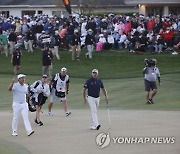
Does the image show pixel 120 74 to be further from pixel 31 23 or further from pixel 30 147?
pixel 30 147

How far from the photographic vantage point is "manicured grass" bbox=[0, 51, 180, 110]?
2800 centimetres

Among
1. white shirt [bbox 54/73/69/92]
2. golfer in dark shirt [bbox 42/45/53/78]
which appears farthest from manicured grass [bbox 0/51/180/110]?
white shirt [bbox 54/73/69/92]

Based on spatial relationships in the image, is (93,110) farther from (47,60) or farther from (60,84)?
(47,60)

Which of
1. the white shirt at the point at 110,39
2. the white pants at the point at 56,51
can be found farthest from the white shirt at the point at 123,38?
the white pants at the point at 56,51

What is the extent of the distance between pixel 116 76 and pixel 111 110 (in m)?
10.4

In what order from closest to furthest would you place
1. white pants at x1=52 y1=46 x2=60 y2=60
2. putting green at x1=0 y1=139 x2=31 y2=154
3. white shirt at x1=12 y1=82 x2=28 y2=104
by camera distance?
putting green at x1=0 y1=139 x2=31 y2=154, white shirt at x1=12 y1=82 x2=28 y2=104, white pants at x1=52 y1=46 x2=60 y2=60

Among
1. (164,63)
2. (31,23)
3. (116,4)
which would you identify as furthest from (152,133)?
(116,4)

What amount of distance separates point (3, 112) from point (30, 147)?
7.36 metres

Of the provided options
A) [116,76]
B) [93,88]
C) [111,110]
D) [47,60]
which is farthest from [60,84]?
[116,76]

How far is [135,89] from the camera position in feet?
102

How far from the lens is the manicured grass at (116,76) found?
28.0 meters

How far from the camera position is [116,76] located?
1425 inches

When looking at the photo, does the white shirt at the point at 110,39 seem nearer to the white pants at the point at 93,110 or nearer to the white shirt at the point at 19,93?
the white pants at the point at 93,110

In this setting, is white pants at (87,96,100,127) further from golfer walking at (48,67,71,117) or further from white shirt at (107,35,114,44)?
white shirt at (107,35,114,44)
